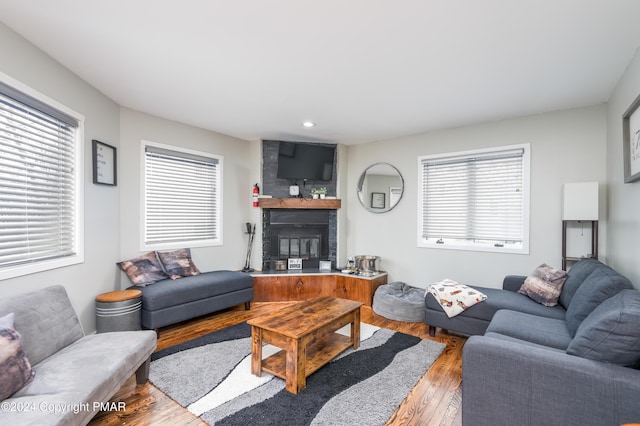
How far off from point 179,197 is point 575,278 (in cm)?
449

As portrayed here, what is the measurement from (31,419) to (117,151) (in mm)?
2799

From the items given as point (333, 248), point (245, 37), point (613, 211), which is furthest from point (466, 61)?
point (333, 248)

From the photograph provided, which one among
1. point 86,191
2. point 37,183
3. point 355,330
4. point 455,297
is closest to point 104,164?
point 86,191

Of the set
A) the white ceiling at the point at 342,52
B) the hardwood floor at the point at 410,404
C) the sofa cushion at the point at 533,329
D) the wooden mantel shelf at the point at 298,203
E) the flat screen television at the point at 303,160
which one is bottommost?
the hardwood floor at the point at 410,404

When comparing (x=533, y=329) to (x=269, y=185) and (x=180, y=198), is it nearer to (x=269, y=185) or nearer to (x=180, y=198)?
(x=269, y=185)

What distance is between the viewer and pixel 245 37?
78.2 inches

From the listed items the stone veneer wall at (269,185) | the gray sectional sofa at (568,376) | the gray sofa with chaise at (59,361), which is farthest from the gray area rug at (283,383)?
the stone veneer wall at (269,185)

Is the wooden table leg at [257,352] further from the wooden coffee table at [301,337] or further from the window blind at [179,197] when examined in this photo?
the window blind at [179,197]

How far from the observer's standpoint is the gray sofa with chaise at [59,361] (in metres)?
1.37

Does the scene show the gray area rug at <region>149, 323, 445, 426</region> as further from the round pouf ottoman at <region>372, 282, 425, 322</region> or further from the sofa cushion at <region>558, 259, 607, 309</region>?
the sofa cushion at <region>558, 259, 607, 309</region>

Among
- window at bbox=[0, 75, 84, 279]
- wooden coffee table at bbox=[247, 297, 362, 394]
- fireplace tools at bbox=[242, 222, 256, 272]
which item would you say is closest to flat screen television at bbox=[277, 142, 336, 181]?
fireplace tools at bbox=[242, 222, 256, 272]

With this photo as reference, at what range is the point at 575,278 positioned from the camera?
2531 mm

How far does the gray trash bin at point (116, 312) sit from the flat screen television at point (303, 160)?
8.50 feet

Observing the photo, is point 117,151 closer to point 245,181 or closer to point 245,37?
point 245,181
